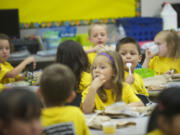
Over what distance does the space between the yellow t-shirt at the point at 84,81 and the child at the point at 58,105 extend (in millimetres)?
1375

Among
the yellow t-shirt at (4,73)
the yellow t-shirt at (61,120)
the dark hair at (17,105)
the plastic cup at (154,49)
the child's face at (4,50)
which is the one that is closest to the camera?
the dark hair at (17,105)

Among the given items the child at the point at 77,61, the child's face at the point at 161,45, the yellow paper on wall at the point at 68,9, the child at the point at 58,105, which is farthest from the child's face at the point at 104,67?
the yellow paper on wall at the point at 68,9

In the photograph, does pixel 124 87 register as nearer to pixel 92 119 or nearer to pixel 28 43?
pixel 92 119

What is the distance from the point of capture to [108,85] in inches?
107

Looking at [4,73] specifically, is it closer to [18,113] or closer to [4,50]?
[4,50]

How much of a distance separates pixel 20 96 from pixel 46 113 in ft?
1.01

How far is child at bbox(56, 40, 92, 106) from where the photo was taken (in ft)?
10.6

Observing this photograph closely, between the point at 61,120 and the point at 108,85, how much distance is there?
1.04m

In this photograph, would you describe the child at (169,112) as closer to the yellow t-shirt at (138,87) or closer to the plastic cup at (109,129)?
the plastic cup at (109,129)

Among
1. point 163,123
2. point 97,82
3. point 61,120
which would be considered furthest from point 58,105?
point 97,82

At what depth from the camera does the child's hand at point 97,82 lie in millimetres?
2504

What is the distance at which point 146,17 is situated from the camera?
595 cm

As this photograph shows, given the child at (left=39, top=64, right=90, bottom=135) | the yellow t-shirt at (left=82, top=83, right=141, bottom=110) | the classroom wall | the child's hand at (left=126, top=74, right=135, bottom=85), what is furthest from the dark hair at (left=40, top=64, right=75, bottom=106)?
the classroom wall

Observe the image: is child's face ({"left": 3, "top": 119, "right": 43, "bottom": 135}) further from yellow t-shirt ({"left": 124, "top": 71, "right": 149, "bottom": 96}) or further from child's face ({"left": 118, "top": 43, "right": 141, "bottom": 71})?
child's face ({"left": 118, "top": 43, "right": 141, "bottom": 71})
